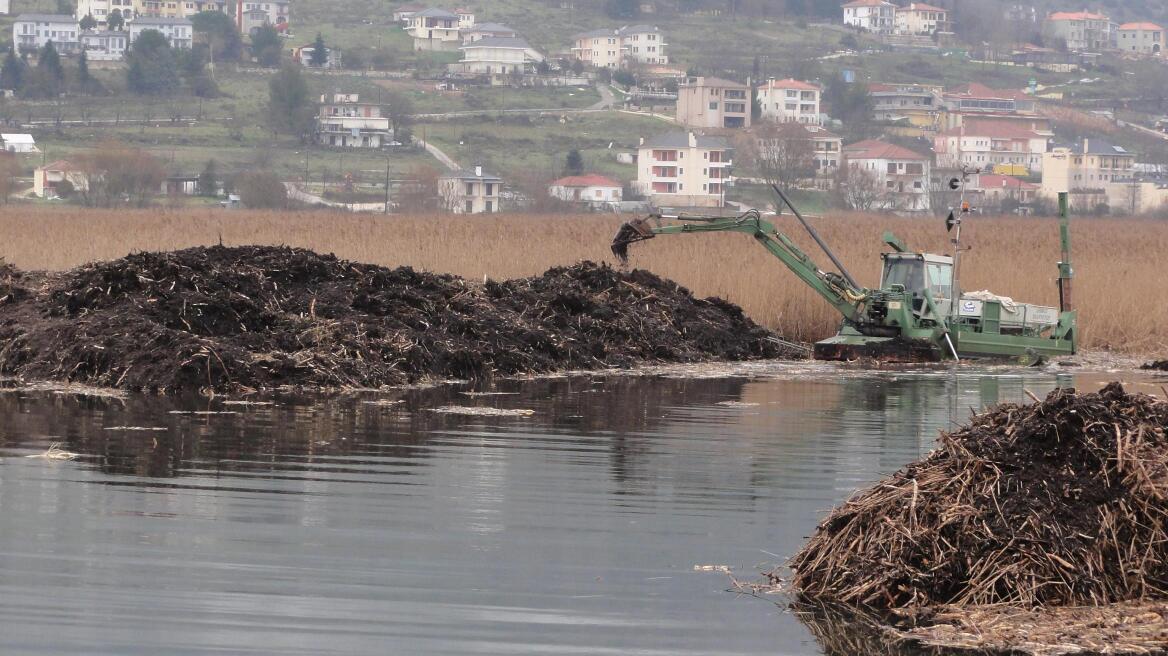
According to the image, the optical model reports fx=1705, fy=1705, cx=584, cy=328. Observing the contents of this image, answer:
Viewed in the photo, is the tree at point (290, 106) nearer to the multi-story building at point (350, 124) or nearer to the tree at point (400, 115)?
the multi-story building at point (350, 124)

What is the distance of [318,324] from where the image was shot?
73.6 feet

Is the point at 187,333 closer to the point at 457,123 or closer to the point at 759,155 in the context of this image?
the point at 759,155

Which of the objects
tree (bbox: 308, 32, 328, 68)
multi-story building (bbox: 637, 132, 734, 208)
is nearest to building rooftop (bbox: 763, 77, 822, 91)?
multi-story building (bbox: 637, 132, 734, 208)

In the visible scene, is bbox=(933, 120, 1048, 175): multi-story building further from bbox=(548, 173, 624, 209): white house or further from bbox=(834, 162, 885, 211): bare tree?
bbox=(548, 173, 624, 209): white house

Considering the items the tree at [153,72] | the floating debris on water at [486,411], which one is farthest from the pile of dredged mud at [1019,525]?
the tree at [153,72]

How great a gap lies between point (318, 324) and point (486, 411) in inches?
165

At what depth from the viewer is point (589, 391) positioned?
72.1 feet

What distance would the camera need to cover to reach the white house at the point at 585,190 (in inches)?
4781

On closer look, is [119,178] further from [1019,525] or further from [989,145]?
[1019,525]

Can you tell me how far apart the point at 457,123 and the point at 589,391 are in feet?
466

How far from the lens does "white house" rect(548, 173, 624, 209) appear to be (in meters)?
121

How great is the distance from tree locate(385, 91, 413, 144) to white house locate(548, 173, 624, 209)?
97.8ft

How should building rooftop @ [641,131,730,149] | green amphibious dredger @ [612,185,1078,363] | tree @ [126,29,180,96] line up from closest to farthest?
green amphibious dredger @ [612,185,1078,363] → building rooftop @ [641,131,730,149] → tree @ [126,29,180,96]

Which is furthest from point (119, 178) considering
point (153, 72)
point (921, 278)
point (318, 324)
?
point (318, 324)
